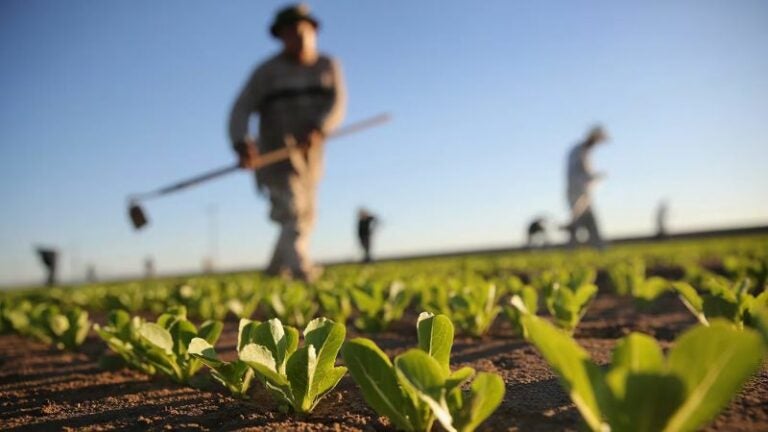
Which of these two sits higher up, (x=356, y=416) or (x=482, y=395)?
(x=482, y=395)

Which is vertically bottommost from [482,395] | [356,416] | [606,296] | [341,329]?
[606,296]

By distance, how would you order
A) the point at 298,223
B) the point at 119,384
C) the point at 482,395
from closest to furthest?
the point at 482,395, the point at 119,384, the point at 298,223

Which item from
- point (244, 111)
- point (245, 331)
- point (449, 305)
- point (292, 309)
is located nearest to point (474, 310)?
point (449, 305)

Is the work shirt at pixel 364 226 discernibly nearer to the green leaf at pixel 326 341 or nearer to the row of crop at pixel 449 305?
the row of crop at pixel 449 305

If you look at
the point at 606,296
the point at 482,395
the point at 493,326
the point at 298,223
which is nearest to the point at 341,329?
the point at 482,395

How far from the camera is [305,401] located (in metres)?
1.11

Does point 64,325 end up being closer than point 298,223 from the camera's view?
Yes

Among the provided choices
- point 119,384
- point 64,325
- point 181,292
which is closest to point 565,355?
point 119,384

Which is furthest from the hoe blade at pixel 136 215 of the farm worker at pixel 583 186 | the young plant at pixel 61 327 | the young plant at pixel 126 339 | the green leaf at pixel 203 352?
the farm worker at pixel 583 186

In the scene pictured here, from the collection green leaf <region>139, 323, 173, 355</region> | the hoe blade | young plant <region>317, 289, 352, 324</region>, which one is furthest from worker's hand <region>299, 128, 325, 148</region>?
green leaf <region>139, 323, 173, 355</region>

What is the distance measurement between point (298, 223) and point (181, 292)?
2.66m

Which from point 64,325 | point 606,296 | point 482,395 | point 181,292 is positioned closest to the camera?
point 482,395

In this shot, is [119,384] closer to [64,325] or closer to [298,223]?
[64,325]

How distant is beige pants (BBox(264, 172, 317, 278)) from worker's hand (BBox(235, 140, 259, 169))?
2.01 feet
